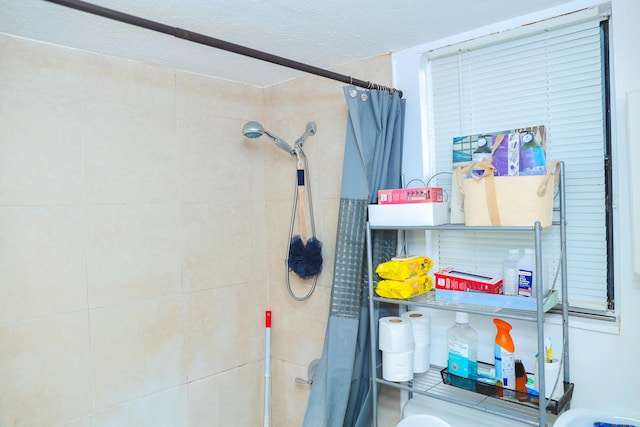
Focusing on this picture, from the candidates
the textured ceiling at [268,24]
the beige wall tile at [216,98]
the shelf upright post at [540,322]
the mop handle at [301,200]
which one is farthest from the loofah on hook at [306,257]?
the shelf upright post at [540,322]

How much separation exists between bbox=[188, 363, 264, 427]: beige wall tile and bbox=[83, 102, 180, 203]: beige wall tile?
38.1 inches

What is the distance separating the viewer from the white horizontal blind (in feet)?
5.08

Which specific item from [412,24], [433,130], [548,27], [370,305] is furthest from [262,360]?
[548,27]

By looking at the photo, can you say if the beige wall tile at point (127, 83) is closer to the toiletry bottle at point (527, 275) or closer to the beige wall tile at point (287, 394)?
the beige wall tile at point (287, 394)

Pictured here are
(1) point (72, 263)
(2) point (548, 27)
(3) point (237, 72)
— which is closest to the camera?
(2) point (548, 27)

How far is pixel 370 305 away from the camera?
1.78 meters

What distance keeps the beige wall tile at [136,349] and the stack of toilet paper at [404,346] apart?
3.32 feet

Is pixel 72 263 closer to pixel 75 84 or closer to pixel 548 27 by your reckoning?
pixel 75 84

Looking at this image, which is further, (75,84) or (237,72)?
(237,72)

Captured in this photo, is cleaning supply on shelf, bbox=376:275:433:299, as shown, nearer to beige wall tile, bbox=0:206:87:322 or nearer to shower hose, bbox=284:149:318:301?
shower hose, bbox=284:149:318:301

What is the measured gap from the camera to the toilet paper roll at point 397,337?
5.65 ft

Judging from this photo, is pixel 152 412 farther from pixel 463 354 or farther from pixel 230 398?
pixel 463 354

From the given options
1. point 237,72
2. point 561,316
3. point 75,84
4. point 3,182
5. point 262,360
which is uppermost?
point 237,72

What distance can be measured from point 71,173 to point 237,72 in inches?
36.0
